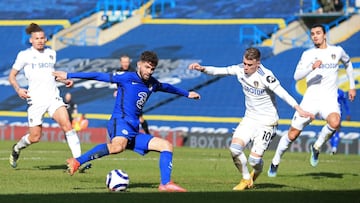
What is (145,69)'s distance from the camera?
44.4 ft

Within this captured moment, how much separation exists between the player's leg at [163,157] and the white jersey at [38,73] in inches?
152

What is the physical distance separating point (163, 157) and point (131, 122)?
0.67 m

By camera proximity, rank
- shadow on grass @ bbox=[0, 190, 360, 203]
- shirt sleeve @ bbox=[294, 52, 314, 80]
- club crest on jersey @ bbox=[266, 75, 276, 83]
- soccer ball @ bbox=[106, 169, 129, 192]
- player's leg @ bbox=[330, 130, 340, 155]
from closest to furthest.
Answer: shadow on grass @ bbox=[0, 190, 360, 203]
soccer ball @ bbox=[106, 169, 129, 192]
club crest on jersey @ bbox=[266, 75, 276, 83]
shirt sleeve @ bbox=[294, 52, 314, 80]
player's leg @ bbox=[330, 130, 340, 155]

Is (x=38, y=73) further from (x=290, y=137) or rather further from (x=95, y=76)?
Result: (x=290, y=137)

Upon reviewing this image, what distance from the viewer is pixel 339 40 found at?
37.7m

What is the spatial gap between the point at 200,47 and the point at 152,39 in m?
2.54

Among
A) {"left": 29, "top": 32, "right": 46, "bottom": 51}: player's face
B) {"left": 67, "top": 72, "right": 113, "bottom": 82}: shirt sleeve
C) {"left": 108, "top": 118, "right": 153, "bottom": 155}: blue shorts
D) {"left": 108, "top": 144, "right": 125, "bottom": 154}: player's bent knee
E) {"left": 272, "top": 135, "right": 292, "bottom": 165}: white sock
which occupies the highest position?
{"left": 29, "top": 32, "right": 46, "bottom": 51}: player's face

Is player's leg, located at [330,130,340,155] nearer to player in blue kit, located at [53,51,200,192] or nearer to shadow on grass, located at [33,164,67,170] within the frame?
shadow on grass, located at [33,164,67,170]

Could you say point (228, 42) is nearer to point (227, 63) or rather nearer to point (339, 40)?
point (227, 63)

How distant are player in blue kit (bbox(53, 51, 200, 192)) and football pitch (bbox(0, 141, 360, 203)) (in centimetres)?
45

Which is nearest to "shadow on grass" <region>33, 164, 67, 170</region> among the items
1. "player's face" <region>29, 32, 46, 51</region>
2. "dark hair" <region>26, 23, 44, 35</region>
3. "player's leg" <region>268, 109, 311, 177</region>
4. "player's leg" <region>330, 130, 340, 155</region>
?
"player's face" <region>29, 32, 46, 51</region>

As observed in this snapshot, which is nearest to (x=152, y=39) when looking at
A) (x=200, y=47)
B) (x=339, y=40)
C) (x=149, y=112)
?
(x=200, y=47)

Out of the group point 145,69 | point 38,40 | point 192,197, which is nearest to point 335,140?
point 38,40

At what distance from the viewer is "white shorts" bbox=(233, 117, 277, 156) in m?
14.5
